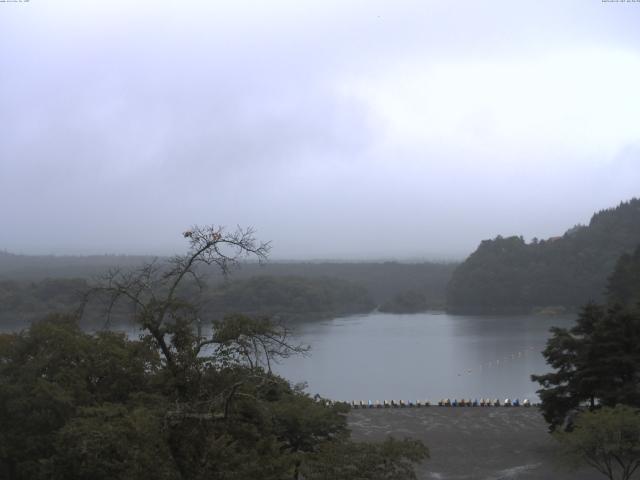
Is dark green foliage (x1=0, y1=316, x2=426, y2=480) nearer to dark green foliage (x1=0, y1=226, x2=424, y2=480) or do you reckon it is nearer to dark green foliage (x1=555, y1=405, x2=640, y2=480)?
dark green foliage (x1=0, y1=226, x2=424, y2=480)

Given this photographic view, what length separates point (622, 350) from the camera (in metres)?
12.1

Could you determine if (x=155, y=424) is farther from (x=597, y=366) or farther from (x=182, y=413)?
(x=597, y=366)

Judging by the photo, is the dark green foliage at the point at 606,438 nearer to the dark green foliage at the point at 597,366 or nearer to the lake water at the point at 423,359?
the dark green foliage at the point at 597,366

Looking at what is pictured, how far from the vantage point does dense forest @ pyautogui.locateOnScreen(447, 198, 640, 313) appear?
4962 centimetres

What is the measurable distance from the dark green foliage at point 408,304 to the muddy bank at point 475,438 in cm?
3929

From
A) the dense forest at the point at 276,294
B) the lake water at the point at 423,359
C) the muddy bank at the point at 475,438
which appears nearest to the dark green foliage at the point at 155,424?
the muddy bank at the point at 475,438

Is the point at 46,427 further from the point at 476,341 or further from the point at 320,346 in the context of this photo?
the point at 476,341

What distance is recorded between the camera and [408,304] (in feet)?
184

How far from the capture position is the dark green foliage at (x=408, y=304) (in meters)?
55.9

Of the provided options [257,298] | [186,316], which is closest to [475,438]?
[186,316]

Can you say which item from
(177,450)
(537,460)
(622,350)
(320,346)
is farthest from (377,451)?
(320,346)

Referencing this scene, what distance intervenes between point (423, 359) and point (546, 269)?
25.6 m

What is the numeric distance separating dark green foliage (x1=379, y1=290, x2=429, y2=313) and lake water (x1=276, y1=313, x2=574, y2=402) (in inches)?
362

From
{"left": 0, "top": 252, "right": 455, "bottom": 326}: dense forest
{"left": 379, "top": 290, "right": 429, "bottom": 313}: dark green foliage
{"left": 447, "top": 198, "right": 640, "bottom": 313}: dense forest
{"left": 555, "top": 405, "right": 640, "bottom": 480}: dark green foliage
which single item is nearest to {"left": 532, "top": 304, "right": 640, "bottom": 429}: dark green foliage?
{"left": 555, "top": 405, "right": 640, "bottom": 480}: dark green foliage
